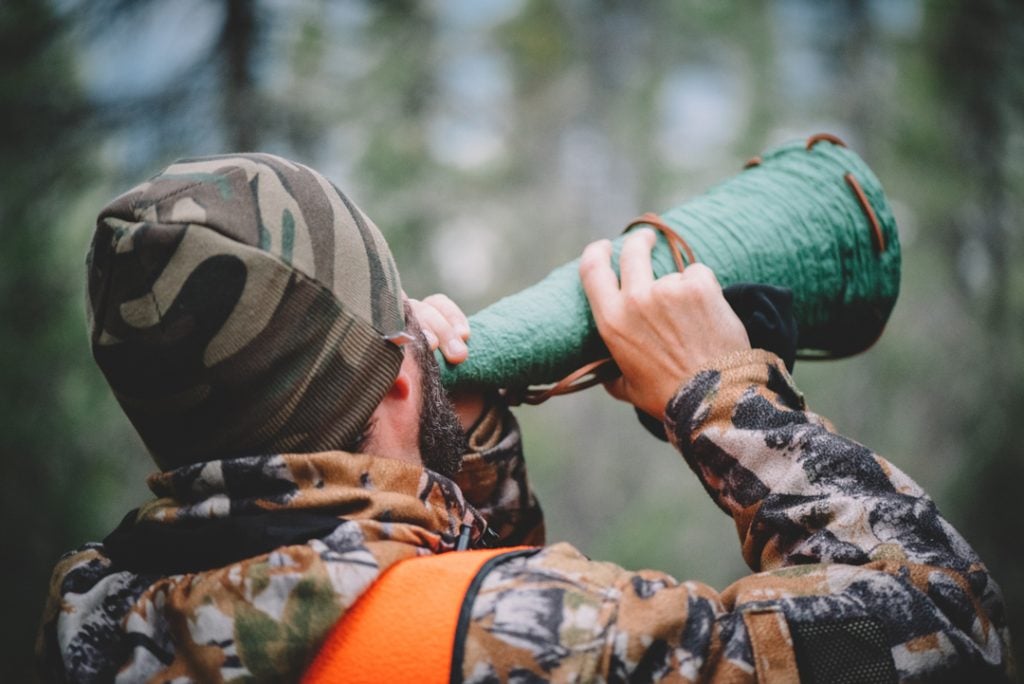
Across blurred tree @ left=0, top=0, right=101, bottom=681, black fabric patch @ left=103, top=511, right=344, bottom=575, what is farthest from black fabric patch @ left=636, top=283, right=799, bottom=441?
blurred tree @ left=0, top=0, right=101, bottom=681

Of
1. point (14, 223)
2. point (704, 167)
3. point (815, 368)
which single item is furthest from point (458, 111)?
point (815, 368)

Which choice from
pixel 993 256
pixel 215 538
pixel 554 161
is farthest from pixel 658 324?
pixel 554 161

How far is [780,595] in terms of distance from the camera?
102cm

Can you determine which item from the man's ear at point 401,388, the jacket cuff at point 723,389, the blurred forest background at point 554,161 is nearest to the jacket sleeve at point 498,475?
the man's ear at point 401,388

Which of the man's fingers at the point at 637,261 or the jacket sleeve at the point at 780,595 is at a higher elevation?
the man's fingers at the point at 637,261

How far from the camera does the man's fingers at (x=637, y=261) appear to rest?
1.42 m

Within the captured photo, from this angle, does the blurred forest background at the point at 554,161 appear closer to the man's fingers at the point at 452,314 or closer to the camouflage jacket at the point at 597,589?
the man's fingers at the point at 452,314

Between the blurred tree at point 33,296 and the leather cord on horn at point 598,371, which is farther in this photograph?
the blurred tree at point 33,296

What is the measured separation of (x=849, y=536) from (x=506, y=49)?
22.3 ft

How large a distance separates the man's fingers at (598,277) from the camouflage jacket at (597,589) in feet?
1.07

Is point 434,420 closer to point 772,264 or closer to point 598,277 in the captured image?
point 598,277

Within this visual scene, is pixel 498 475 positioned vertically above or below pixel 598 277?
below

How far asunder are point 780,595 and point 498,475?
2.24 ft

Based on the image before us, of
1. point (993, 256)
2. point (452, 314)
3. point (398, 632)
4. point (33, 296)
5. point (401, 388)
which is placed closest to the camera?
point (398, 632)
